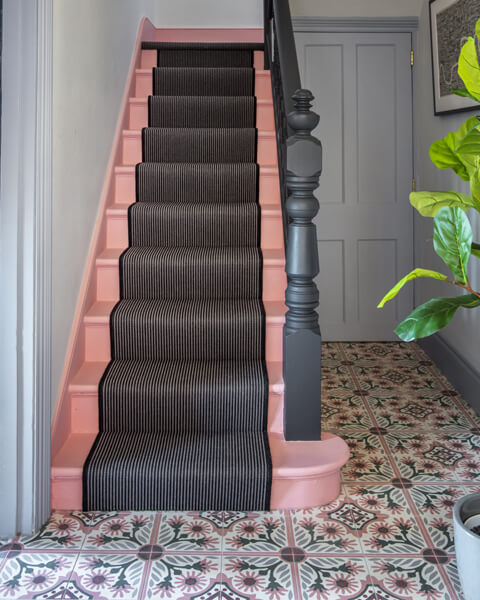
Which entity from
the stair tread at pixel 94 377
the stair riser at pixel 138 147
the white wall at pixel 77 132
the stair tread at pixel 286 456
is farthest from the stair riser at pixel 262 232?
the stair tread at pixel 286 456

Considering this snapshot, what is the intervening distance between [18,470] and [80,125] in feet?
4.43

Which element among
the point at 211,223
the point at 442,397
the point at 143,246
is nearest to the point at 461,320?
the point at 442,397

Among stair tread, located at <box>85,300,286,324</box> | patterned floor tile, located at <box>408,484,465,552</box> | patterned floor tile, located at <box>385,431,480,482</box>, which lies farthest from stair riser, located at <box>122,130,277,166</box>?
patterned floor tile, located at <box>408,484,465,552</box>

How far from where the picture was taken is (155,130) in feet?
11.4

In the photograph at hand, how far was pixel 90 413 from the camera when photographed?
245 cm

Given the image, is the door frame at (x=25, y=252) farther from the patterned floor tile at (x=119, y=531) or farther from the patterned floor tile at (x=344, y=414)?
the patterned floor tile at (x=344, y=414)

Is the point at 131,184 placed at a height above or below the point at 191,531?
above

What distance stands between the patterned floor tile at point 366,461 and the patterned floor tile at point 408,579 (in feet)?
1.63

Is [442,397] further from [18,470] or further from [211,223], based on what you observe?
[18,470]

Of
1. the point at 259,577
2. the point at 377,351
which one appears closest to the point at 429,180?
the point at 377,351

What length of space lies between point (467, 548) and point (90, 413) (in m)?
1.38

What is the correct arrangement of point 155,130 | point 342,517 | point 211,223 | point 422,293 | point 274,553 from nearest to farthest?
1. point 274,553
2. point 342,517
3. point 211,223
4. point 155,130
5. point 422,293

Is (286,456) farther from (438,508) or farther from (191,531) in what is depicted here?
(438,508)

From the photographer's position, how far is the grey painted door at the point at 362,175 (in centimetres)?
428
